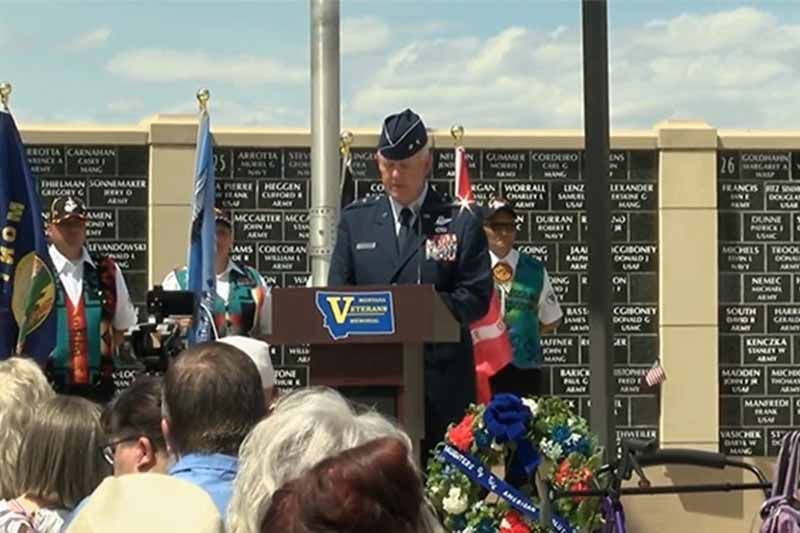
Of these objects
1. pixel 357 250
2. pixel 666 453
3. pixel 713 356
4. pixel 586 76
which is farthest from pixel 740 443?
pixel 666 453

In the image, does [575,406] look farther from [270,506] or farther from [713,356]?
[270,506]

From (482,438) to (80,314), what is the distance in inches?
156

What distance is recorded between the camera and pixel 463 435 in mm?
6031

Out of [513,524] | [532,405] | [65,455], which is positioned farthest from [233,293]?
[65,455]

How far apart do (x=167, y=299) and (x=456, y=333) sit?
1.89 m

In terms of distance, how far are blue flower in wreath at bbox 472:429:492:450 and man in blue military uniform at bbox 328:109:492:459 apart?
672mm

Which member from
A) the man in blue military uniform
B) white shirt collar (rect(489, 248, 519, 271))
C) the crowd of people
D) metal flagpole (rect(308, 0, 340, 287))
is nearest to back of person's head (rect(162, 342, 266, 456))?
the crowd of people

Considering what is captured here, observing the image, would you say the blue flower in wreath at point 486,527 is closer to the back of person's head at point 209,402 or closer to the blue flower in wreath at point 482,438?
the blue flower in wreath at point 482,438

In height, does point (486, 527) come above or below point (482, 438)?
below

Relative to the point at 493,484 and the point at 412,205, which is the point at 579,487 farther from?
the point at 412,205

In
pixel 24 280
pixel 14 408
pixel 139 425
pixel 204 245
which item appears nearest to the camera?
pixel 139 425

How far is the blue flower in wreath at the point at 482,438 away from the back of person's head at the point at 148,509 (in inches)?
102

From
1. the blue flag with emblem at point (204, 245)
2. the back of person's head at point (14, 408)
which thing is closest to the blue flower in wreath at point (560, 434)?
the back of person's head at point (14, 408)

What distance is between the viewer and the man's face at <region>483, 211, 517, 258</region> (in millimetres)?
9938
